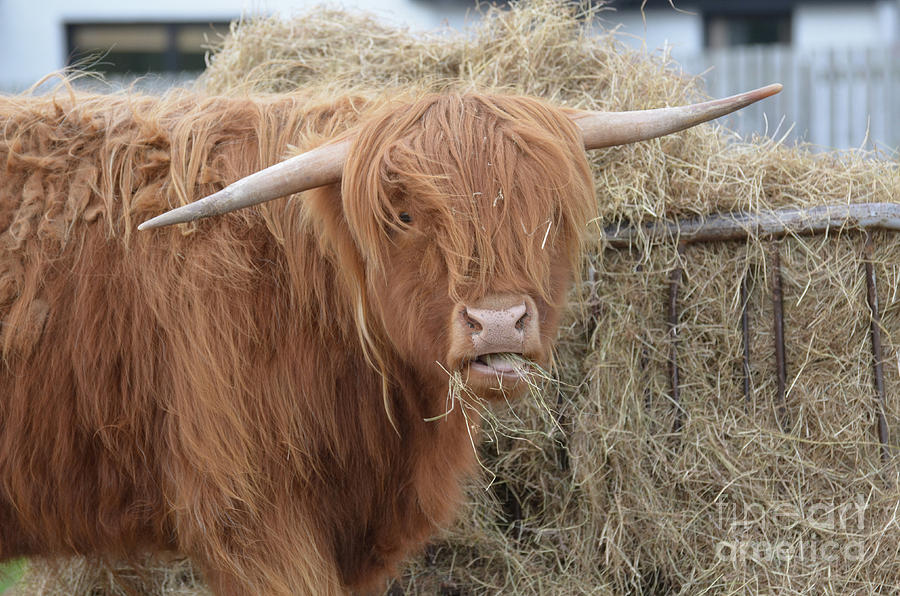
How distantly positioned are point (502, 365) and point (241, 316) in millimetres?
804

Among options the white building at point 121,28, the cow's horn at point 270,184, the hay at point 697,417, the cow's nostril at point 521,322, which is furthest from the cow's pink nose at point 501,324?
the white building at point 121,28

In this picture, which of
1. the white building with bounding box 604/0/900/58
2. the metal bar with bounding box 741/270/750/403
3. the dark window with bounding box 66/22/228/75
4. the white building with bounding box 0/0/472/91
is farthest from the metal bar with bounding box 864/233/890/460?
the dark window with bounding box 66/22/228/75

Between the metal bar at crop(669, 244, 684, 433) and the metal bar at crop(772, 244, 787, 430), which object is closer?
the metal bar at crop(772, 244, 787, 430)

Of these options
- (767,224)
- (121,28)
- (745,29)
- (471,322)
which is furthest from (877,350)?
(121,28)

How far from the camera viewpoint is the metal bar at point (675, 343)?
135 inches

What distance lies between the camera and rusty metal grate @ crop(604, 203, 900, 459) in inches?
127

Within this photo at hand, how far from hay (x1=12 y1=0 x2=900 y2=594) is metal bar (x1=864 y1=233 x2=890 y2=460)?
3 centimetres

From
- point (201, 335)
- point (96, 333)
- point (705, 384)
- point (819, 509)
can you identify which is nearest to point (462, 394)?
point (201, 335)

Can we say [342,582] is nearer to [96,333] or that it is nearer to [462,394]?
[462,394]

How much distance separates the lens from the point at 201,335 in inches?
99.6

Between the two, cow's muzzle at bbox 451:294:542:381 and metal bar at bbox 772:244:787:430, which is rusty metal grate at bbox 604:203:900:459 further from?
cow's muzzle at bbox 451:294:542:381

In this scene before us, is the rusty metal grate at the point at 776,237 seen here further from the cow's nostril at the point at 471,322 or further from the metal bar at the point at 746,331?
the cow's nostril at the point at 471,322

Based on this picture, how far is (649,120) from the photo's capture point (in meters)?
2.55

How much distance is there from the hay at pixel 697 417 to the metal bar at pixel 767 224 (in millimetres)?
43
